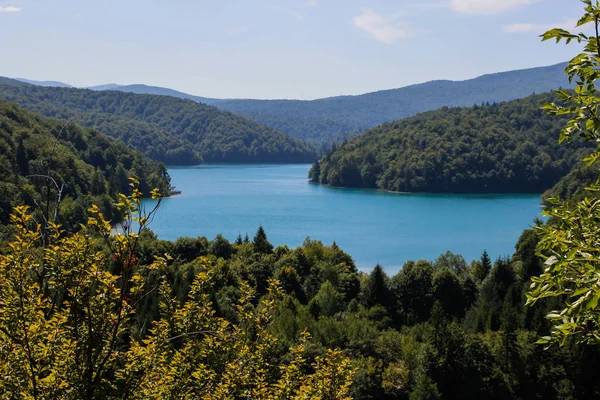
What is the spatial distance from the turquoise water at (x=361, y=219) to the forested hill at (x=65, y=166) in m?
7.75

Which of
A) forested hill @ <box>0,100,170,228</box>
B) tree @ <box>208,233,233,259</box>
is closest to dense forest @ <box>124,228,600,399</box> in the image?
tree @ <box>208,233,233,259</box>

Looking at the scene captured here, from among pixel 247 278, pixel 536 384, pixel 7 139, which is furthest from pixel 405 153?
pixel 536 384

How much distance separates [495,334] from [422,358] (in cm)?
541

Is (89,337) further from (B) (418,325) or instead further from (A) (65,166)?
(A) (65,166)

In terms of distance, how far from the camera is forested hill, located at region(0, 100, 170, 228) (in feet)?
174

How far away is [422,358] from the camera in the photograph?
830 inches

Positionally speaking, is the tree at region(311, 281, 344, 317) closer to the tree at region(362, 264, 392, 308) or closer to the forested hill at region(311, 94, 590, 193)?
the tree at region(362, 264, 392, 308)

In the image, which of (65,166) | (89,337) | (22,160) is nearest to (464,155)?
(65,166)

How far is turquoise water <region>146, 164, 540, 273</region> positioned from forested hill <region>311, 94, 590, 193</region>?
658cm

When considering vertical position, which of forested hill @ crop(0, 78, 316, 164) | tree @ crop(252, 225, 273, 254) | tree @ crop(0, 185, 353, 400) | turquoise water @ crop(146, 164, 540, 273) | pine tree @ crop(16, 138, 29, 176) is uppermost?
forested hill @ crop(0, 78, 316, 164)

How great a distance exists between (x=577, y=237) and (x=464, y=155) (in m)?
109

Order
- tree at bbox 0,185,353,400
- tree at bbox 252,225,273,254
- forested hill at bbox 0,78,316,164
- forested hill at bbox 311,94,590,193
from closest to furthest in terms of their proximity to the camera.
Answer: tree at bbox 0,185,353,400, tree at bbox 252,225,273,254, forested hill at bbox 311,94,590,193, forested hill at bbox 0,78,316,164

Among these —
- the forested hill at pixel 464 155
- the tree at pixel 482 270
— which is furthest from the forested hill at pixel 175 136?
the tree at pixel 482 270

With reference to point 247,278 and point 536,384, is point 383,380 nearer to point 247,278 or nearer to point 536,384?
point 536,384
